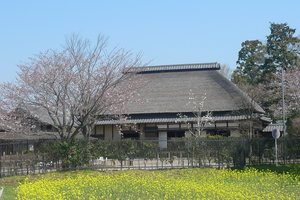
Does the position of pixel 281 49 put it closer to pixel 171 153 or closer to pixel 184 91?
pixel 184 91

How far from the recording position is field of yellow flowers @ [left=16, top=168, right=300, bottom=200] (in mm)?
13070

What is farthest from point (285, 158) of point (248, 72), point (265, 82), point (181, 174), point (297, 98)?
point (248, 72)

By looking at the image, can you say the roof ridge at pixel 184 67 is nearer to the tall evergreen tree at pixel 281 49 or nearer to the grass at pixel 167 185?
the tall evergreen tree at pixel 281 49

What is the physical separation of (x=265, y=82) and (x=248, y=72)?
6.55 metres

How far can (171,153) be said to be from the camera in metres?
22.3

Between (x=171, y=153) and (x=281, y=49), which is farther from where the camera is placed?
(x=281, y=49)

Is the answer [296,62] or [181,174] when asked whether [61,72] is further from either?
[296,62]

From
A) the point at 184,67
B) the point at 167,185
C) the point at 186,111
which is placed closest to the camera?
the point at 167,185

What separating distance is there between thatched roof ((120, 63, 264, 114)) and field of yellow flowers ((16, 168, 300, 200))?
16.2 meters

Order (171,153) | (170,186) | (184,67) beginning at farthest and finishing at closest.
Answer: (184,67)
(171,153)
(170,186)

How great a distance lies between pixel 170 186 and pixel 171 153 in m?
7.34

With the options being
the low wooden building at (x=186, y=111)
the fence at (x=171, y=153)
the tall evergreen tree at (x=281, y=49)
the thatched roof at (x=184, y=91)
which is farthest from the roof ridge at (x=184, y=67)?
the fence at (x=171, y=153)

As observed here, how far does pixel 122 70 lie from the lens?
2359cm

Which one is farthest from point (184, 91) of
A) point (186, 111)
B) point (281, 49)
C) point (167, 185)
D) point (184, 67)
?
point (167, 185)
